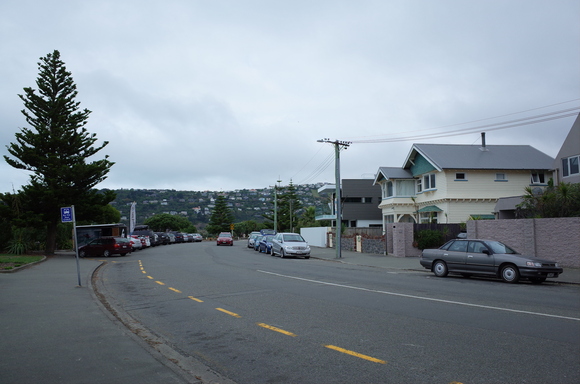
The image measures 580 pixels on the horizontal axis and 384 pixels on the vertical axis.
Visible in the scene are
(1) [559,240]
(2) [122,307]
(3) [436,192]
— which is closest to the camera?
(2) [122,307]

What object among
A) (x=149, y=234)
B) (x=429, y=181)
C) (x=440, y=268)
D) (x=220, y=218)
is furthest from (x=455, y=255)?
(x=220, y=218)

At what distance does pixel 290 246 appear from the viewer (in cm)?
2967

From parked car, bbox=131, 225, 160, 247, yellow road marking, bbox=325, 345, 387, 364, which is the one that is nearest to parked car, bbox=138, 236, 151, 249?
parked car, bbox=131, 225, 160, 247

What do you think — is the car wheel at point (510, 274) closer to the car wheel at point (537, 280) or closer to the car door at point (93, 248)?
the car wheel at point (537, 280)

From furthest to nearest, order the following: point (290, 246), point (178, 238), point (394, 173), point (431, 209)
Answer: point (178, 238)
point (394, 173)
point (431, 209)
point (290, 246)

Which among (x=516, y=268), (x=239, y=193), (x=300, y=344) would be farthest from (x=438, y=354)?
(x=239, y=193)

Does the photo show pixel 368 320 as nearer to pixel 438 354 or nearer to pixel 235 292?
pixel 438 354

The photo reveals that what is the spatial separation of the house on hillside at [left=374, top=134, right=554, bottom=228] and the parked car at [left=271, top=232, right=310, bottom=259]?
12.3 meters

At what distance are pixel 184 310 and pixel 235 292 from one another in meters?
2.67

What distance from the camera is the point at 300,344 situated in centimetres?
713

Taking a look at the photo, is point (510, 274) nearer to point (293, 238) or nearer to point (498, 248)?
point (498, 248)

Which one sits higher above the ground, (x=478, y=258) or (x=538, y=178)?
(x=538, y=178)

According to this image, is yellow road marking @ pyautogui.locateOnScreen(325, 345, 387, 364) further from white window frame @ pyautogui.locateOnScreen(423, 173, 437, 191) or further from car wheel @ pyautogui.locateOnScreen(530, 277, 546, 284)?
white window frame @ pyautogui.locateOnScreen(423, 173, 437, 191)

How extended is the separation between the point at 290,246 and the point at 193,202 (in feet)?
365
